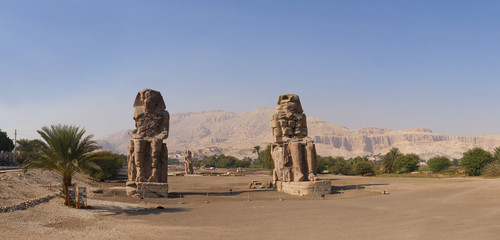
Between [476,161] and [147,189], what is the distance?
32.3 m

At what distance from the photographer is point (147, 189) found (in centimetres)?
1644

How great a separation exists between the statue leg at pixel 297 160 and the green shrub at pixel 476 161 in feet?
81.3

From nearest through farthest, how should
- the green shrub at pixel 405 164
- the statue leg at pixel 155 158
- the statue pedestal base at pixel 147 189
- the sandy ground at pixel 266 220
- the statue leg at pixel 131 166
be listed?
1. the sandy ground at pixel 266 220
2. the statue pedestal base at pixel 147 189
3. the statue leg at pixel 155 158
4. the statue leg at pixel 131 166
5. the green shrub at pixel 405 164

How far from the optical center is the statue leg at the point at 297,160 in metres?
18.7

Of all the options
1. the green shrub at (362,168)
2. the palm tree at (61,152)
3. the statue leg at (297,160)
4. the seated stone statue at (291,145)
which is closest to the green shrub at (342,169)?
the green shrub at (362,168)

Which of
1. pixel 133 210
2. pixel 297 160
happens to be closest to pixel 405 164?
pixel 297 160

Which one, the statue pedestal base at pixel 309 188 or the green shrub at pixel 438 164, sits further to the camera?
the green shrub at pixel 438 164

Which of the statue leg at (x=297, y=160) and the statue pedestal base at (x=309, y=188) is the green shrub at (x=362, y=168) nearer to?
the statue leg at (x=297, y=160)

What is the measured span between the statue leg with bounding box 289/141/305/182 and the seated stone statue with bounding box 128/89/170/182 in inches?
256

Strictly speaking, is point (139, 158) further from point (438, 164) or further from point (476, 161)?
point (438, 164)

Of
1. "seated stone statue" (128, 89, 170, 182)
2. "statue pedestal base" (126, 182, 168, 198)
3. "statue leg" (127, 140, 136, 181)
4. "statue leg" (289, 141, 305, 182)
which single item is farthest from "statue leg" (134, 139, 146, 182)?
"statue leg" (289, 141, 305, 182)

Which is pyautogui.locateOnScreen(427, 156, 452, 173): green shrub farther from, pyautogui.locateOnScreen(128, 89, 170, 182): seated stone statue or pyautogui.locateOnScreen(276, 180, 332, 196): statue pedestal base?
pyautogui.locateOnScreen(128, 89, 170, 182): seated stone statue

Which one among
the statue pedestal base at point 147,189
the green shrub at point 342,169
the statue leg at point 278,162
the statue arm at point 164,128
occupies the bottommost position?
the green shrub at point 342,169

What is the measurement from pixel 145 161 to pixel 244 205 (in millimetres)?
5906
